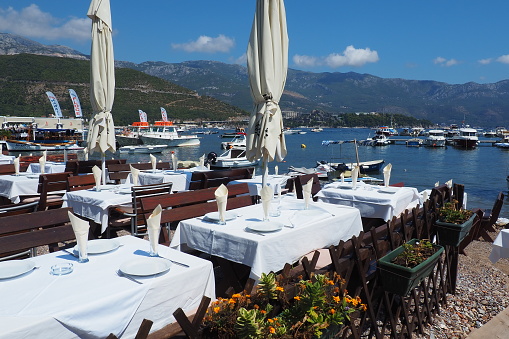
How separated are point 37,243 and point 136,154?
5419 cm

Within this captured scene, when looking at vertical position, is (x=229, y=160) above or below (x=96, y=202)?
below

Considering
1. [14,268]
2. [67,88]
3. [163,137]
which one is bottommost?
[163,137]

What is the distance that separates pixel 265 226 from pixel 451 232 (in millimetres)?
2315

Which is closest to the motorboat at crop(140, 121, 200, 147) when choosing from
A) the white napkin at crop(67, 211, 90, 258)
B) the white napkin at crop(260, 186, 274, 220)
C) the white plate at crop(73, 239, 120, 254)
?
the white napkin at crop(260, 186, 274, 220)

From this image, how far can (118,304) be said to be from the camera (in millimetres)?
2330

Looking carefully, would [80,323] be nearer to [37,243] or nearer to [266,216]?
[37,243]

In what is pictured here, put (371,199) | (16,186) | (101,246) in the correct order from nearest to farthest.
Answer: (101,246) < (371,199) < (16,186)

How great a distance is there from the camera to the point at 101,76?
8062 millimetres

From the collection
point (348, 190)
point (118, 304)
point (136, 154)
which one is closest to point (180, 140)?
point (136, 154)

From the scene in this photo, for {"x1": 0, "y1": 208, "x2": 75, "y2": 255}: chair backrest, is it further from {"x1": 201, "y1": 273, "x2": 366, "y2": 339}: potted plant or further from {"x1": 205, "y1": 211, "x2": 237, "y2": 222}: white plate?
{"x1": 201, "y1": 273, "x2": 366, "y2": 339}: potted plant

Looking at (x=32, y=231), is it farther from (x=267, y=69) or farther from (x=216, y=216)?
(x=267, y=69)

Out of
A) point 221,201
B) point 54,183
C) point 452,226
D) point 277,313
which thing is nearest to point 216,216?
point 221,201

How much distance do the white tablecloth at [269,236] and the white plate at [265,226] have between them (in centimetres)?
5

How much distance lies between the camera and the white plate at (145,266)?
2.63 metres
